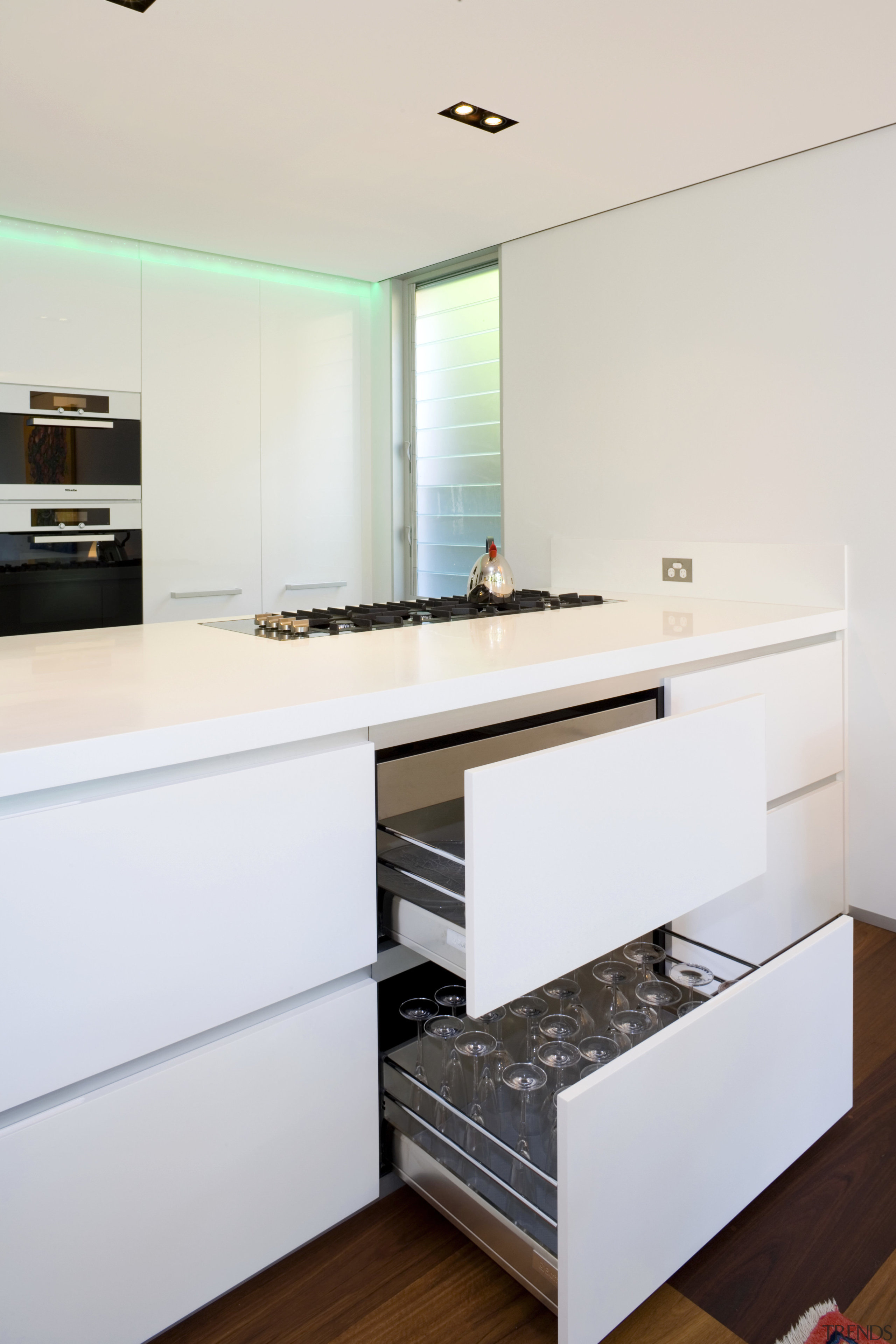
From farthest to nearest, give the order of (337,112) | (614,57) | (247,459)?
(247,459) → (337,112) → (614,57)

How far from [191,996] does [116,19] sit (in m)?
1.72

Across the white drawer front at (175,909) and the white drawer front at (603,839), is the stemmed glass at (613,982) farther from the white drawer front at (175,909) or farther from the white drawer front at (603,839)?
the white drawer front at (175,909)

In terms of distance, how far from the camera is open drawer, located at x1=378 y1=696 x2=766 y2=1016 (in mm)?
1175

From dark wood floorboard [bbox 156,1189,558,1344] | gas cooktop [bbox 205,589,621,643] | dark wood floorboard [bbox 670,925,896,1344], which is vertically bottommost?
dark wood floorboard [bbox 156,1189,558,1344]

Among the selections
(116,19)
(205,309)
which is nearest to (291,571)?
(205,309)

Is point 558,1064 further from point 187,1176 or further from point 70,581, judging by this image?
point 70,581

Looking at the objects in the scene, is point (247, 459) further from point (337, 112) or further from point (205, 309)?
point (337, 112)

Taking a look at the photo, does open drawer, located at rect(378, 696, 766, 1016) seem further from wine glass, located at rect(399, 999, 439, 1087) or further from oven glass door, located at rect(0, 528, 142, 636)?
oven glass door, located at rect(0, 528, 142, 636)

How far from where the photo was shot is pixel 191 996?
1143mm

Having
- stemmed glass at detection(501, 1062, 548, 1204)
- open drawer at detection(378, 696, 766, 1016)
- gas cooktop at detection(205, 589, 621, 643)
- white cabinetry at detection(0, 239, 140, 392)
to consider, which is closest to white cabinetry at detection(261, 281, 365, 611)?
white cabinetry at detection(0, 239, 140, 392)

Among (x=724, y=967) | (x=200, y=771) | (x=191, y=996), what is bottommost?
(x=724, y=967)

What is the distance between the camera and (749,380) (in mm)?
2541

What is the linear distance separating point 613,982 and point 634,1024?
110 millimetres

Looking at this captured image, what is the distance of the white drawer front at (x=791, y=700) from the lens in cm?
195
